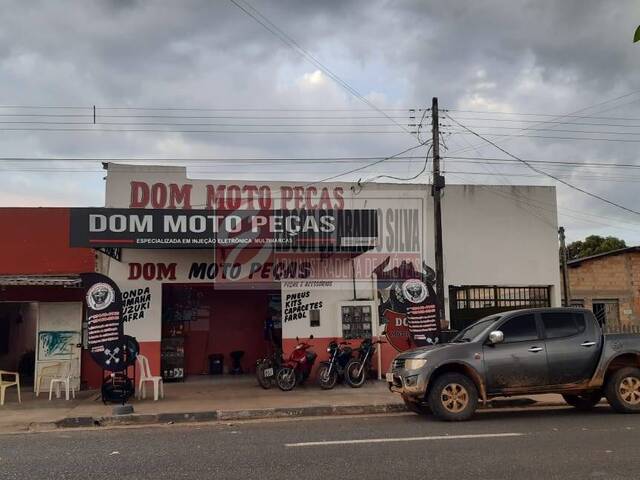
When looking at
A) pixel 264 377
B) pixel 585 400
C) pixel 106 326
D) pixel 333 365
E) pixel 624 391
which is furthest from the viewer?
pixel 264 377

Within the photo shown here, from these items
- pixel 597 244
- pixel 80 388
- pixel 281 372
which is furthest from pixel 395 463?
pixel 597 244

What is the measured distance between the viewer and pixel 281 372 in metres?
13.7

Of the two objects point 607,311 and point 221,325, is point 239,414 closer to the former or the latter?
point 221,325

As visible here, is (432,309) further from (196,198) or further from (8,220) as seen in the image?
(8,220)

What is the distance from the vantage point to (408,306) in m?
15.0

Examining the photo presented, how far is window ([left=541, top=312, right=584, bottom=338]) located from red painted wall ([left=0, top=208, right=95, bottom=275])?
35.1 ft

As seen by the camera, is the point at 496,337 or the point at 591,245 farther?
the point at 591,245

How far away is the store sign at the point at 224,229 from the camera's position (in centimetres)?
1285

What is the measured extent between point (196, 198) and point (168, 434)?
8.14 m

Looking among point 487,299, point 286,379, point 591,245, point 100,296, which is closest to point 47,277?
point 100,296

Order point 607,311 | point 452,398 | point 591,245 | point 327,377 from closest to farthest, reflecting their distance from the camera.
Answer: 1. point 452,398
2. point 327,377
3. point 607,311
4. point 591,245

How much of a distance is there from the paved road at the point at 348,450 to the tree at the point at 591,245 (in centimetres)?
4021

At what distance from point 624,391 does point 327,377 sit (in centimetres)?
599

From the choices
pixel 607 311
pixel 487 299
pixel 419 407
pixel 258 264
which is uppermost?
pixel 258 264
